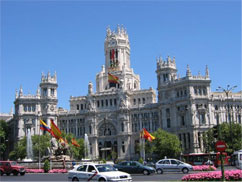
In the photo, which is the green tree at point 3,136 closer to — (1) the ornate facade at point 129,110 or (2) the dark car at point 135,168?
(1) the ornate facade at point 129,110

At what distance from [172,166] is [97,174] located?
68.9 ft

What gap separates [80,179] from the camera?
1204 inches

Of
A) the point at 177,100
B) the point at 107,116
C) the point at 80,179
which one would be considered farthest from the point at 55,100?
the point at 80,179

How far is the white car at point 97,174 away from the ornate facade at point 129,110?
67.0 meters

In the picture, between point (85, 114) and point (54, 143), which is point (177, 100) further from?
point (54, 143)

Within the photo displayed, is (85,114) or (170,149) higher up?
(85,114)

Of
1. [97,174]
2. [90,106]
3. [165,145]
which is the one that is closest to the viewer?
[97,174]

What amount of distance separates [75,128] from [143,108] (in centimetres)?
2307

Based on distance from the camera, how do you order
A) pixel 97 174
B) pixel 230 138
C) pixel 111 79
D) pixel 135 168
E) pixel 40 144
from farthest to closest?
pixel 111 79 → pixel 40 144 → pixel 230 138 → pixel 135 168 → pixel 97 174

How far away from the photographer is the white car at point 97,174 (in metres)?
28.8

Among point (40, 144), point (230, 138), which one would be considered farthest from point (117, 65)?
point (230, 138)

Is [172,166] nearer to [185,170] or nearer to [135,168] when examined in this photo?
[185,170]

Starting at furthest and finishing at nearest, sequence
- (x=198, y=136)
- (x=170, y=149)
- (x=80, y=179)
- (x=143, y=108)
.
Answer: (x=143, y=108), (x=198, y=136), (x=170, y=149), (x=80, y=179)

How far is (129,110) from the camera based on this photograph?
10881 centimetres
